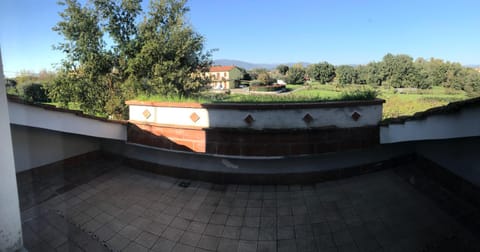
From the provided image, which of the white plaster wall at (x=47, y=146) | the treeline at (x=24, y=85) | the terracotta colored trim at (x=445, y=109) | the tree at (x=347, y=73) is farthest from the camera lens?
the tree at (x=347, y=73)

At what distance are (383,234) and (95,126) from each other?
14.9 ft

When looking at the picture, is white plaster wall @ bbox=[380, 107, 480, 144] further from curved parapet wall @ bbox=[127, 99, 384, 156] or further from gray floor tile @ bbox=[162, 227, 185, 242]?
gray floor tile @ bbox=[162, 227, 185, 242]

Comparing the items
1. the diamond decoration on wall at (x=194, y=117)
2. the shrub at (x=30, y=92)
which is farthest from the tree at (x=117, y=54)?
the diamond decoration on wall at (x=194, y=117)

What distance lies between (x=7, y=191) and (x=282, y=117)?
10.3ft

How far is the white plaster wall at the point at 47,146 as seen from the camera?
3.43 metres

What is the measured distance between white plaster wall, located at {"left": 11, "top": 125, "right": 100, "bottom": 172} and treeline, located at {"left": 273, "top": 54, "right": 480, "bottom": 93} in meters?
8.14

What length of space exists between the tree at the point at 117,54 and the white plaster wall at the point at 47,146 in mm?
2444

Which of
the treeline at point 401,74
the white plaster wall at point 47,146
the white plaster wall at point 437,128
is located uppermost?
the treeline at point 401,74

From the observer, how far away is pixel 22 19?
2.18 m

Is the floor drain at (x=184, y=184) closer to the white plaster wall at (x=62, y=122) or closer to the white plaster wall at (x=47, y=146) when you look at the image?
the white plaster wall at (x=62, y=122)

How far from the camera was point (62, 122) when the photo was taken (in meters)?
3.35

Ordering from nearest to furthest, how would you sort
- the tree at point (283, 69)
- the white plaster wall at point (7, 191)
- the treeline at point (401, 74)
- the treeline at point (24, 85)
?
the white plaster wall at point (7, 191) < the treeline at point (24, 85) < the treeline at point (401, 74) < the tree at point (283, 69)

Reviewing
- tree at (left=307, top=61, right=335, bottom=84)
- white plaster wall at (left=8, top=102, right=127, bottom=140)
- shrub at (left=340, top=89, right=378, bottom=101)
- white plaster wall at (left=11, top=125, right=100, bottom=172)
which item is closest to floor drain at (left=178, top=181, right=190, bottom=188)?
white plaster wall at (left=8, top=102, right=127, bottom=140)

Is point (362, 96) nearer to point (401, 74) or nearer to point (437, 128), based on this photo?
point (437, 128)
